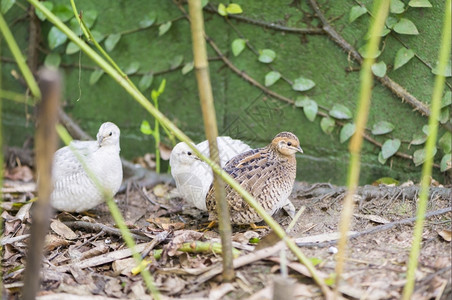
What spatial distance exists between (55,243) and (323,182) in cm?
202

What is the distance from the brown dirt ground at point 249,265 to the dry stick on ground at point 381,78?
72 centimetres

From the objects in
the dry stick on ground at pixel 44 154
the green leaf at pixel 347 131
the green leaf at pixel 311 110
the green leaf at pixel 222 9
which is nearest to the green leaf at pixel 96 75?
the green leaf at pixel 222 9

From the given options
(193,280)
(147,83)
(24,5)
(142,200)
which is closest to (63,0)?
(24,5)

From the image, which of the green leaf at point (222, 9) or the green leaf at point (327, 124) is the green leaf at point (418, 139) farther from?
the green leaf at point (222, 9)

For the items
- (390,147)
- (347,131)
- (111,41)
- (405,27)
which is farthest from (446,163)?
(111,41)

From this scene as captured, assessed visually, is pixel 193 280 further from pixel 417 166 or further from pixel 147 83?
pixel 147 83

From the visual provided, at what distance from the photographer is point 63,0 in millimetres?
4930

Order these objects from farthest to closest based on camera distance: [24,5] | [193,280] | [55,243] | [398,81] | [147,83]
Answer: [24,5] < [147,83] < [398,81] < [55,243] < [193,280]

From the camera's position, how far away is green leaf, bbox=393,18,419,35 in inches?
144

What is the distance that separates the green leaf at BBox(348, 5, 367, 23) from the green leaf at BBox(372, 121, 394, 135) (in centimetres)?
77

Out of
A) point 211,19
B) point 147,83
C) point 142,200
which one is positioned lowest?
point 142,200

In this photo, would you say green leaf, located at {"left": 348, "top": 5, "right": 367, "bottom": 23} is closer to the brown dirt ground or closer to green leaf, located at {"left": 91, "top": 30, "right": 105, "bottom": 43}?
the brown dirt ground

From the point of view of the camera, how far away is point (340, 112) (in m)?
4.11

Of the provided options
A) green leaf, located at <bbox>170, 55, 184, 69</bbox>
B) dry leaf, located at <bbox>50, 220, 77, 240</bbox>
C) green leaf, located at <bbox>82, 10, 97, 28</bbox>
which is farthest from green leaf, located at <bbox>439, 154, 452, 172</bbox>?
green leaf, located at <bbox>82, 10, 97, 28</bbox>
